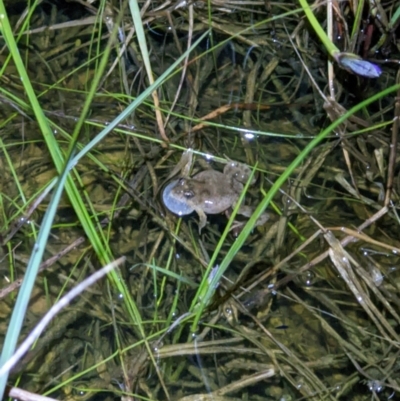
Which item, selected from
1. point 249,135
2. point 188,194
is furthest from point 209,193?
A: point 249,135

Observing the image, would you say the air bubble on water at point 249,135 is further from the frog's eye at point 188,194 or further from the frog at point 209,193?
the frog's eye at point 188,194

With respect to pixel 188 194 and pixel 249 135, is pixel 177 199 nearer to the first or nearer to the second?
pixel 188 194

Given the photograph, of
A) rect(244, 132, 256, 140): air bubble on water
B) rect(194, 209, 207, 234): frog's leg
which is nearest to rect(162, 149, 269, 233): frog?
rect(194, 209, 207, 234): frog's leg

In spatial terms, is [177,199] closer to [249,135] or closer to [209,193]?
[209,193]

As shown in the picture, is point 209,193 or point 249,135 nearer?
point 209,193

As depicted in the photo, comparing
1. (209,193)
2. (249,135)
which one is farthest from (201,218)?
(249,135)

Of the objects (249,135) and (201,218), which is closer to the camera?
(201,218)

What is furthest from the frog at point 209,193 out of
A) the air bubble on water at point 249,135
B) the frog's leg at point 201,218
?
the air bubble on water at point 249,135

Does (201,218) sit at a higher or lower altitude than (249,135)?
lower
